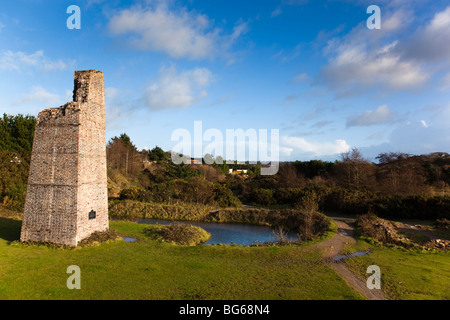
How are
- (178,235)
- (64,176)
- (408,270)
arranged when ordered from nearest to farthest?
(408,270)
(64,176)
(178,235)

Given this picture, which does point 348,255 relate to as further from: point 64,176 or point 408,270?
point 64,176

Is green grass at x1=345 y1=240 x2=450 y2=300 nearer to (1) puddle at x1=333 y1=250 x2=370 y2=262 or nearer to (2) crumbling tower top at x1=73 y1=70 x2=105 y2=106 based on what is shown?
(1) puddle at x1=333 y1=250 x2=370 y2=262

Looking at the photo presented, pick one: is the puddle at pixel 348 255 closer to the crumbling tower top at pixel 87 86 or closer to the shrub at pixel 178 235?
the shrub at pixel 178 235

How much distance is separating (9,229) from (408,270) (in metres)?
Result: 20.2

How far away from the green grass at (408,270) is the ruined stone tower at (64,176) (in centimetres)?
1224

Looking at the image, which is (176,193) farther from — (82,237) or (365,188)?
(365,188)

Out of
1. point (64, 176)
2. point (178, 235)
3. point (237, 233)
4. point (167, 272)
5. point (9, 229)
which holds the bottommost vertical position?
point (237, 233)

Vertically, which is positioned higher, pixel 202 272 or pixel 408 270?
pixel 202 272

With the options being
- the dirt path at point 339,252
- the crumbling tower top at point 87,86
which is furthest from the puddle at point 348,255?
the crumbling tower top at point 87,86

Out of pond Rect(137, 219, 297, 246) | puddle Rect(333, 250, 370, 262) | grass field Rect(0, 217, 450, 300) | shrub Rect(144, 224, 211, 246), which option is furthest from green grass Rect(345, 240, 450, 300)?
shrub Rect(144, 224, 211, 246)

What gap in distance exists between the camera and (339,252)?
13672mm

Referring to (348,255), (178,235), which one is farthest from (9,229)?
(348,255)
